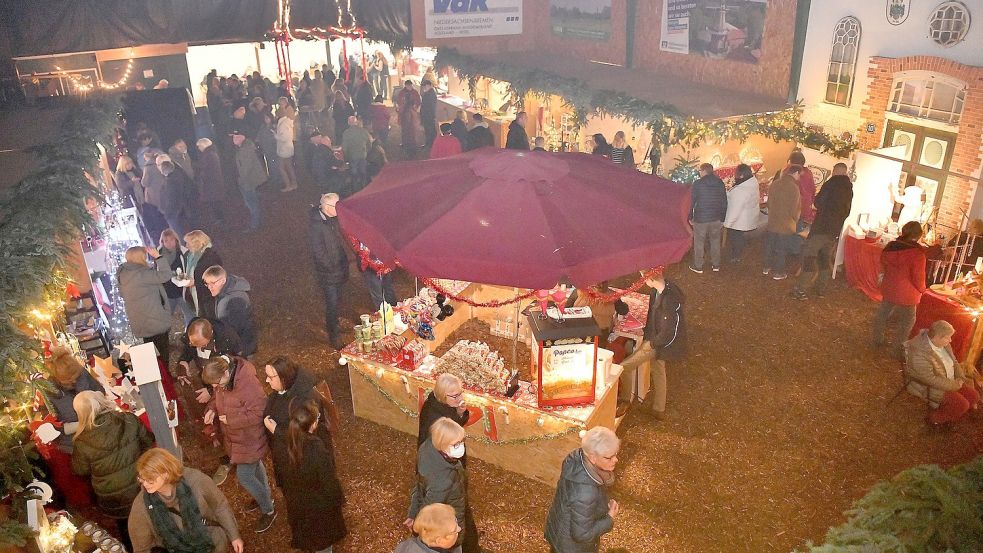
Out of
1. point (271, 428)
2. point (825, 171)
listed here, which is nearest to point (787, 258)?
point (825, 171)

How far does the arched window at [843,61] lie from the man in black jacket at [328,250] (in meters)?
9.11

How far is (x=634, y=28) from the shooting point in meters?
16.6

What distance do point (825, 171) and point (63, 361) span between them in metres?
10.9

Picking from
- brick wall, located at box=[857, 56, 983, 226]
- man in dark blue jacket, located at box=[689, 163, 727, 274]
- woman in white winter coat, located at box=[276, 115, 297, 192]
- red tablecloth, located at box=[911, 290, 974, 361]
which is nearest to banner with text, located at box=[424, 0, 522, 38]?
woman in white winter coat, located at box=[276, 115, 297, 192]

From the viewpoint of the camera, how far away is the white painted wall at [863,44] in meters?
9.74

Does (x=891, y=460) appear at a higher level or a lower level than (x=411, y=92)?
lower

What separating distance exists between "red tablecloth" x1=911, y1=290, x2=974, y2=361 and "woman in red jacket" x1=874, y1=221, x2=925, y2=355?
0.46ft

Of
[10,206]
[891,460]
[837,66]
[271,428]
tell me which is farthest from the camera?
[837,66]

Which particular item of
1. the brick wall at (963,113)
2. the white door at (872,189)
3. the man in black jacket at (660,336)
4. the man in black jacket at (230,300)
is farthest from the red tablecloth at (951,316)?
the man in black jacket at (230,300)

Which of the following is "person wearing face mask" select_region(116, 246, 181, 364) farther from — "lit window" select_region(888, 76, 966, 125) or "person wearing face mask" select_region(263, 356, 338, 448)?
"lit window" select_region(888, 76, 966, 125)

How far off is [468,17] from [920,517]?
15.9 meters

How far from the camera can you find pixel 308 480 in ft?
15.3

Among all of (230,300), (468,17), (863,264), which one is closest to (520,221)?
(230,300)

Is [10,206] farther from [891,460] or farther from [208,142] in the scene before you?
[891,460]
